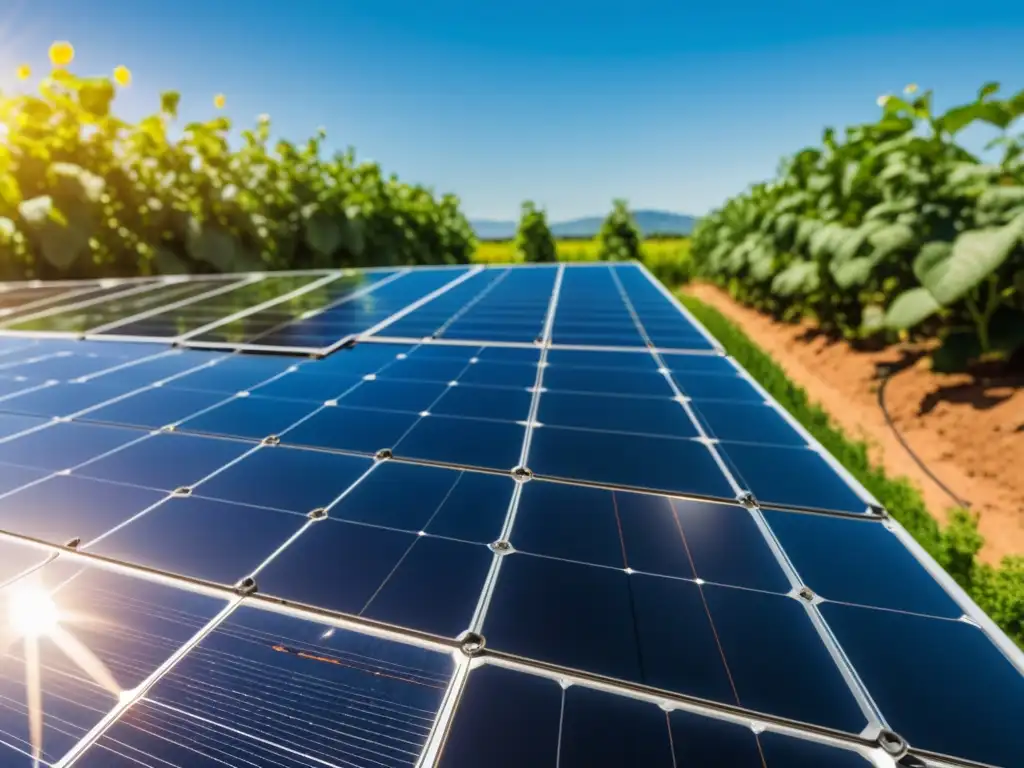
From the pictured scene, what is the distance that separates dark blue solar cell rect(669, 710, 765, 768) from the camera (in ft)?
5.74

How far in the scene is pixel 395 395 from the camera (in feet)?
16.3

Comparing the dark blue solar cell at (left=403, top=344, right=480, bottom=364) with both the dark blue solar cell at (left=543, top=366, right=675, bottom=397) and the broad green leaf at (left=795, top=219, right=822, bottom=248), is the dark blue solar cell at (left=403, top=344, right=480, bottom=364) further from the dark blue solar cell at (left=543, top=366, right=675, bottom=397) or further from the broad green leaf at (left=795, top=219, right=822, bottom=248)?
the broad green leaf at (left=795, top=219, right=822, bottom=248)

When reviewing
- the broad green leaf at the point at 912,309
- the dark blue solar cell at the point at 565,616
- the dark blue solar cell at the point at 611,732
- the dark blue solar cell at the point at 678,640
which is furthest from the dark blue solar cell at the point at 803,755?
the broad green leaf at the point at 912,309

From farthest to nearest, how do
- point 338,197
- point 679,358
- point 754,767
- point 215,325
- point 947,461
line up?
point 338,197
point 947,461
point 215,325
point 679,358
point 754,767

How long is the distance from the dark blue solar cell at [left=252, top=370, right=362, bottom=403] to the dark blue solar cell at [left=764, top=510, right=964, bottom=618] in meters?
3.89

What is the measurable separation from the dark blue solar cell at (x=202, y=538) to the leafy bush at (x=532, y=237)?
1769 inches

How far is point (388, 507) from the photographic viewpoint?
3174mm

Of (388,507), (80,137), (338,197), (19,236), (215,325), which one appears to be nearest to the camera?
(388,507)

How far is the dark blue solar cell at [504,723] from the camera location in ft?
5.84

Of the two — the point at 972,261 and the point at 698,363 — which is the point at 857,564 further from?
the point at 972,261

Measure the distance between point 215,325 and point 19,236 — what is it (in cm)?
1004

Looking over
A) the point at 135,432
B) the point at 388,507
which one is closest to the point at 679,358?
the point at 388,507

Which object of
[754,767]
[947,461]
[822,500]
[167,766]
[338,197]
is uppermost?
[338,197]

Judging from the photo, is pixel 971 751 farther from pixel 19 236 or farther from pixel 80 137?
pixel 80 137
